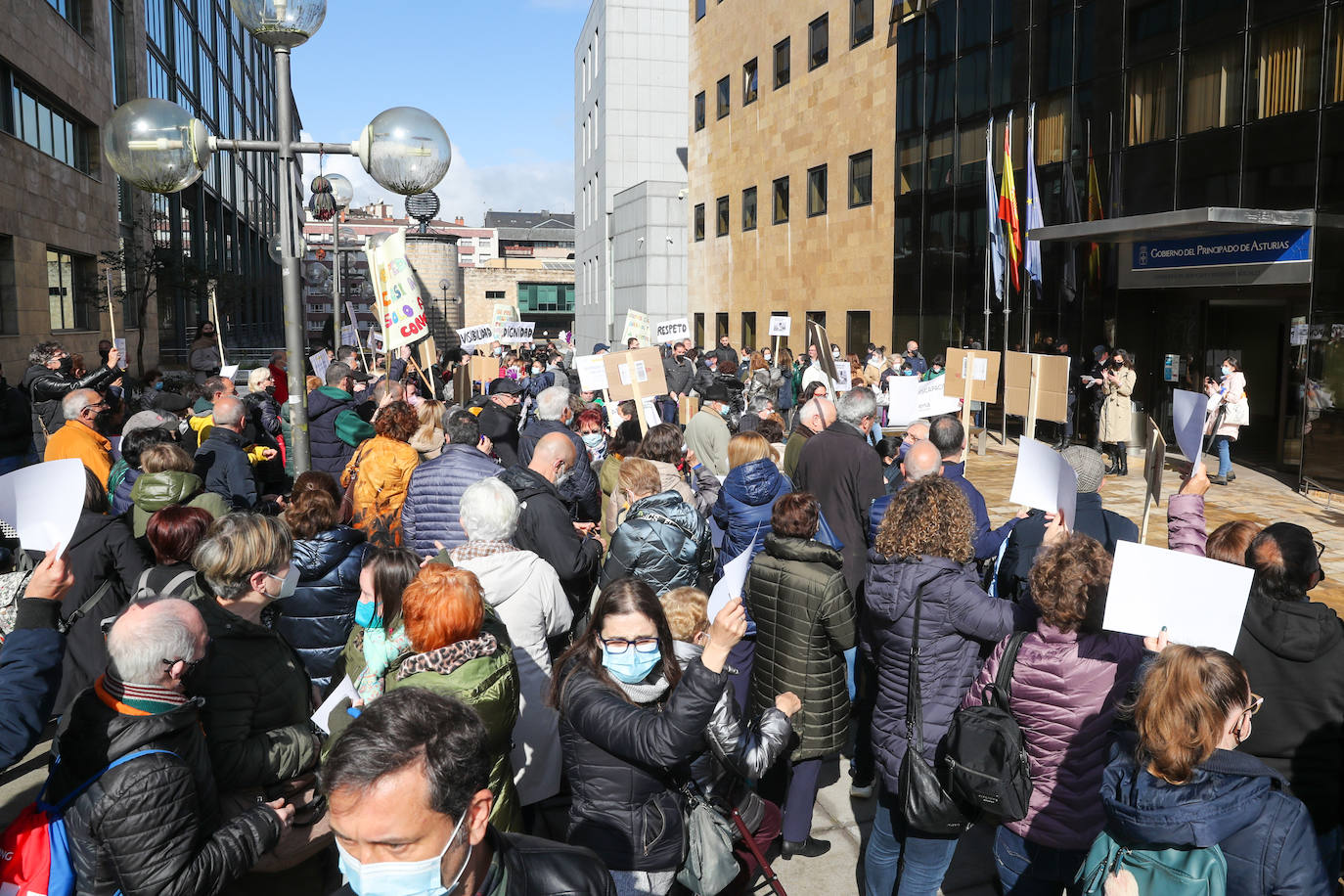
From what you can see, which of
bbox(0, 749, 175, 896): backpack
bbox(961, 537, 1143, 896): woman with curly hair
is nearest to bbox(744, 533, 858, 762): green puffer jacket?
bbox(961, 537, 1143, 896): woman with curly hair

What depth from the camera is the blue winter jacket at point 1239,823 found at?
8.33 ft

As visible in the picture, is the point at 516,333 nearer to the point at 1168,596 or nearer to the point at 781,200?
the point at 1168,596

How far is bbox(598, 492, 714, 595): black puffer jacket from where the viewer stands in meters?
5.03

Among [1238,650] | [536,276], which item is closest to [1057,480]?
[1238,650]

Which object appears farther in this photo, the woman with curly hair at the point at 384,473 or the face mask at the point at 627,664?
the woman with curly hair at the point at 384,473

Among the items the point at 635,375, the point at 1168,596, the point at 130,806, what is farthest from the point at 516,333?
the point at 130,806

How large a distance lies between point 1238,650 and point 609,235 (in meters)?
47.2

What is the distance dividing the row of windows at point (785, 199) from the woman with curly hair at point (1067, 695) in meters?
25.4

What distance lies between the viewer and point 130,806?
8.86 ft

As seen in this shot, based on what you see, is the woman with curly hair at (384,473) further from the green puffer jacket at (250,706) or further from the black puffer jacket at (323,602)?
the green puffer jacket at (250,706)

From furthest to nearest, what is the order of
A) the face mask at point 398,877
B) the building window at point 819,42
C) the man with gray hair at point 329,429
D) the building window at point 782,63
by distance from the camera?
1. the building window at point 782,63
2. the building window at point 819,42
3. the man with gray hair at point 329,429
4. the face mask at point 398,877

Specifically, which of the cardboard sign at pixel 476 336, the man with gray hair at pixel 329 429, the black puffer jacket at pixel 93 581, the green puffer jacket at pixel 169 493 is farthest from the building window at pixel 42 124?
the black puffer jacket at pixel 93 581

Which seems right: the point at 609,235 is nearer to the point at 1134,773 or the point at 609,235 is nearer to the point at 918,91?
the point at 918,91

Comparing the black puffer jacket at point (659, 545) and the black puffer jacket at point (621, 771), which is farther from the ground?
the black puffer jacket at point (659, 545)
